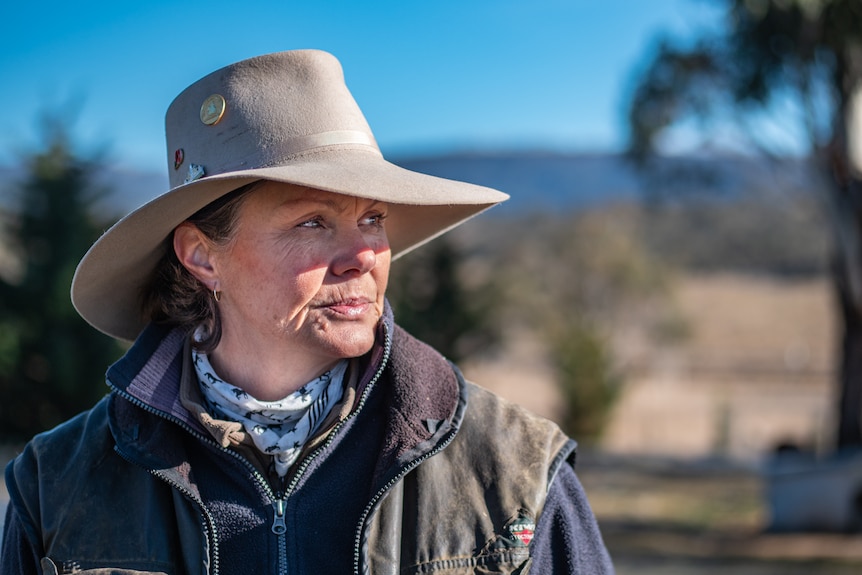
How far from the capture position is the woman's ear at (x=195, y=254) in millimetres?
1692

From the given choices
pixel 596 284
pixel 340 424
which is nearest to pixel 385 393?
pixel 340 424

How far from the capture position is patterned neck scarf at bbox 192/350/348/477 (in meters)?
1.59

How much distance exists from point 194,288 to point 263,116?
40cm

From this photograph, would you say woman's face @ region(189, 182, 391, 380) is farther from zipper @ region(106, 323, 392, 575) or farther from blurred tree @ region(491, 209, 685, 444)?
blurred tree @ region(491, 209, 685, 444)

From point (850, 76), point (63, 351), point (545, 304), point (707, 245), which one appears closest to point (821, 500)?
point (850, 76)

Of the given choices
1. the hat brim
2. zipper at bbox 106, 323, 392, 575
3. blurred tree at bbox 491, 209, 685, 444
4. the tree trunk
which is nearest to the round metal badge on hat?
the hat brim

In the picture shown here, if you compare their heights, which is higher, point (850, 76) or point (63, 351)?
point (850, 76)

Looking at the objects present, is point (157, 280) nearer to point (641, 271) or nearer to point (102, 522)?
point (102, 522)

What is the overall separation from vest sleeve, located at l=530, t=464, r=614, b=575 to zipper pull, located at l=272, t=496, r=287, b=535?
439 millimetres

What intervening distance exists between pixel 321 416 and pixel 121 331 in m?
0.59

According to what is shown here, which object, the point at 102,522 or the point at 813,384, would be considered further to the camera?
the point at 813,384

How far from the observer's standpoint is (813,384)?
89.4 feet

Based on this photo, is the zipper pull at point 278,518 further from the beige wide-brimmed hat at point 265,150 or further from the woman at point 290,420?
the beige wide-brimmed hat at point 265,150

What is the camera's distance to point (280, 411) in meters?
1.61
